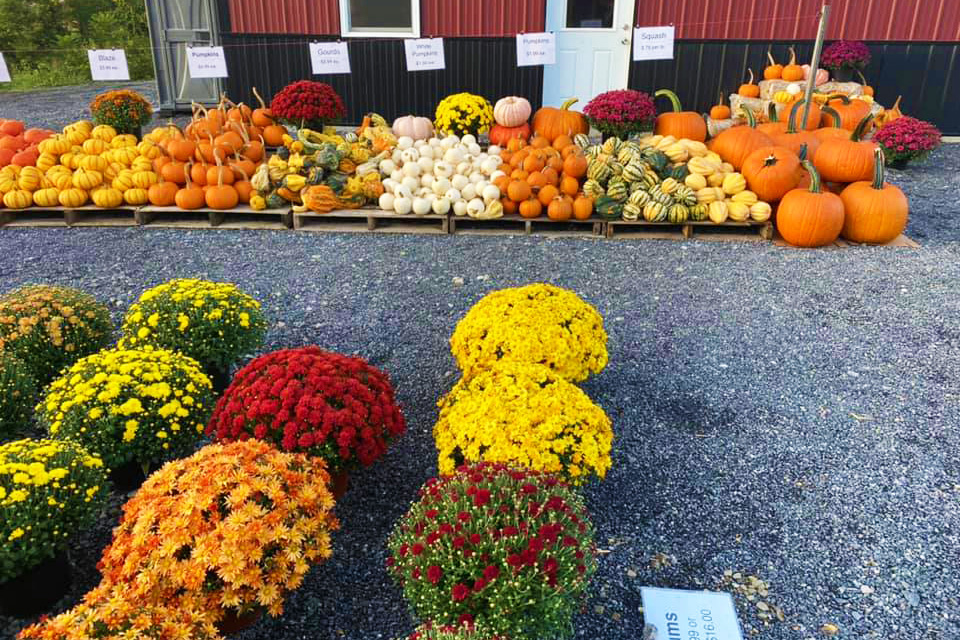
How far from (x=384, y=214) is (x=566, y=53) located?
4721 millimetres

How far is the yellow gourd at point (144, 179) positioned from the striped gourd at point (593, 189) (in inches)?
152

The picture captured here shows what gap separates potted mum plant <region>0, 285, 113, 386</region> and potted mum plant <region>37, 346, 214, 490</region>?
22.4 inches

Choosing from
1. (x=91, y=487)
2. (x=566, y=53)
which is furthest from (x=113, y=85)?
(x=91, y=487)

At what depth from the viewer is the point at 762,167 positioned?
570 centimetres

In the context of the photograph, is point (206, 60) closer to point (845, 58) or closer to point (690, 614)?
point (690, 614)

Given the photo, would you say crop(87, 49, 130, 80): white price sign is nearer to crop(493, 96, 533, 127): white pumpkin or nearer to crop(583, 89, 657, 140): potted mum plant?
crop(493, 96, 533, 127): white pumpkin

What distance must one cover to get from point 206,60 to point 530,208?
3663 millimetres

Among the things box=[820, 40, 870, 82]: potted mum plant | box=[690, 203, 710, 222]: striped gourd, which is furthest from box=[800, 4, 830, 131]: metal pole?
box=[820, 40, 870, 82]: potted mum plant

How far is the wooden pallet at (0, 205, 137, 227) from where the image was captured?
6016 millimetres

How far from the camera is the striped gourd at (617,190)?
5781mm

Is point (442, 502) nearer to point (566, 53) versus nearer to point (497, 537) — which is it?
point (497, 537)

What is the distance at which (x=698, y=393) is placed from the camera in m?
3.56

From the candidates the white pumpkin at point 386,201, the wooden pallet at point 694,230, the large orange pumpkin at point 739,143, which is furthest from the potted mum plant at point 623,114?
the white pumpkin at point 386,201

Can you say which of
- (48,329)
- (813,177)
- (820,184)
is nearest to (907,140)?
(820,184)
